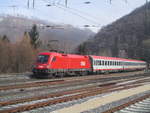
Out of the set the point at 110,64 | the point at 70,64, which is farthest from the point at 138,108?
the point at 110,64

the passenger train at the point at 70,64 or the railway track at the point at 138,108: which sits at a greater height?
the passenger train at the point at 70,64

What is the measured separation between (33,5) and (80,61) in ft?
40.6

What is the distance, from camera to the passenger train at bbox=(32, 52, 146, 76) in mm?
25125

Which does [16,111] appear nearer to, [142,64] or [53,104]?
[53,104]

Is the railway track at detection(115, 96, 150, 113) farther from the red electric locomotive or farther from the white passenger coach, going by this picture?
the white passenger coach

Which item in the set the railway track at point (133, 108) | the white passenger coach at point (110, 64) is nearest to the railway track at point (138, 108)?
the railway track at point (133, 108)

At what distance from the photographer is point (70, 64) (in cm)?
2855

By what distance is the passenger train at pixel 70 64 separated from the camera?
25.1 m

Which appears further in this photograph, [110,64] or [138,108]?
[110,64]

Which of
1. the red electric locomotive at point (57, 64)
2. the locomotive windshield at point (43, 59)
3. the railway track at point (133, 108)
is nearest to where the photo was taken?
the railway track at point (133, 108)

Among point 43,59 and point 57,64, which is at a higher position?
point 43,59

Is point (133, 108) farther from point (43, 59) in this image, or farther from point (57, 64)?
point (43, 59)

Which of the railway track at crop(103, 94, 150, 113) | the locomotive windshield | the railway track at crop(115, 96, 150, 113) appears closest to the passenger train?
the locomotive windshield

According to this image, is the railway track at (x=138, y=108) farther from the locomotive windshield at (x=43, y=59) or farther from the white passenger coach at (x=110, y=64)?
the white passenger coach at (x=110, y=64)
